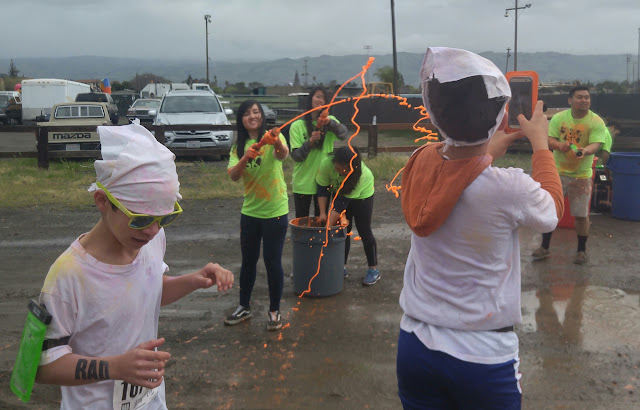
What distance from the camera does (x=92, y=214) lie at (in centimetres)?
989

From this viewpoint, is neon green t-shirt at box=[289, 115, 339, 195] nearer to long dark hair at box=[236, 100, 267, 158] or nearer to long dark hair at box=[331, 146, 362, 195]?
long dark hair at box=[331, 146, 362, 195]

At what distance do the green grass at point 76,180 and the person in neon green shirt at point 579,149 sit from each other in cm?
499

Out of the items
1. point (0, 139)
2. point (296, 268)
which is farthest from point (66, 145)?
point (0, 139)

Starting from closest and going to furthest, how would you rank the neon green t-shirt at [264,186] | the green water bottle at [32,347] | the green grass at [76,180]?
1. the green water bottle at [32,347]
2. the neon green t-shirt at [264,186]
3. the green grass at [76,180]

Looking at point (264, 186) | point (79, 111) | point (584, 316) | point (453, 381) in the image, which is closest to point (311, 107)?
point (264, 186)

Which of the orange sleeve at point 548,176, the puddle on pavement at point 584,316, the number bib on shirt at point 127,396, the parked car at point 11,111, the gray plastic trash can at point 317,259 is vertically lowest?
the puddle on pavement at point 584,316

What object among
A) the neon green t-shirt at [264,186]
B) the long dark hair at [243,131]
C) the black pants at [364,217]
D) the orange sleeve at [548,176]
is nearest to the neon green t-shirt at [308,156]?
the black pants at [364,217]

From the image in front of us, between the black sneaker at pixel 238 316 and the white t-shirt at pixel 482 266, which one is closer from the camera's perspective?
the white t-shirt at pixel 482 266

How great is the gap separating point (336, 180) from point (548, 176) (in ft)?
13.4

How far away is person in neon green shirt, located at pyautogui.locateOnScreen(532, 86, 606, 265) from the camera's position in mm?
7027

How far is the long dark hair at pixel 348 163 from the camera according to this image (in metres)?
5.89

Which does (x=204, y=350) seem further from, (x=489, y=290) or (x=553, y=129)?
(x=553, y=129)

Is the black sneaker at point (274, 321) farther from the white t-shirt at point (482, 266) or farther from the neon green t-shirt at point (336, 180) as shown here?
the white t-shirt at point (482, 266)

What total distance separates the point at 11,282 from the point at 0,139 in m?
25.7
